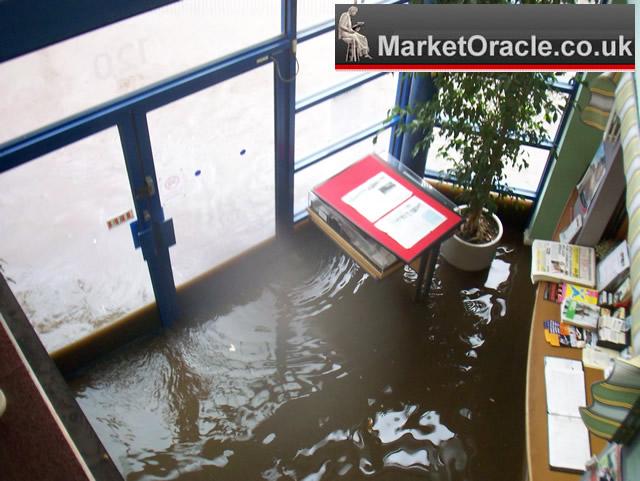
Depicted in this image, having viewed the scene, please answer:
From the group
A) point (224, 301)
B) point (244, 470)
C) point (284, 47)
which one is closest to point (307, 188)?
point (224, 301)

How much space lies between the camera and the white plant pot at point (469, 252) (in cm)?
578

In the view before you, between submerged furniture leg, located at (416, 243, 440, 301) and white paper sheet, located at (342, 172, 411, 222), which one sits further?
submerged furniture leg, located at (416, 243, 440, 301)

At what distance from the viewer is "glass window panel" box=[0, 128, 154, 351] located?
13.3 feet

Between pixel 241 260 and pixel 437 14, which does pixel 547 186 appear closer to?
pixel 241 260

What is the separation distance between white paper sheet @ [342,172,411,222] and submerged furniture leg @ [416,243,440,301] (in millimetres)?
485

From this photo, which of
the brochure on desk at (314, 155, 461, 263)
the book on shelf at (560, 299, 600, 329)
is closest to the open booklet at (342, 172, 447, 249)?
the brochure on desk at (314, 155, 461, 263)

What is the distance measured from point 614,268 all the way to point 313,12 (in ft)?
9.04

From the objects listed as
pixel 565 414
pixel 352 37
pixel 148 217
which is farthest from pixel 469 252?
pixel 352 37

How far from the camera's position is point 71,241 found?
445 centimetres

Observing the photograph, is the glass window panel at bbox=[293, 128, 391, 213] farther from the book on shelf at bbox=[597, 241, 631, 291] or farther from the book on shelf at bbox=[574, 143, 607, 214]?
the book on shelf at bbox=[597, 241, 631, 291]

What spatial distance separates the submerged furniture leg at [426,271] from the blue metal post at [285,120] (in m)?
1.26

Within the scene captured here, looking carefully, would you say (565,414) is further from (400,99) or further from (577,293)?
(400,99)

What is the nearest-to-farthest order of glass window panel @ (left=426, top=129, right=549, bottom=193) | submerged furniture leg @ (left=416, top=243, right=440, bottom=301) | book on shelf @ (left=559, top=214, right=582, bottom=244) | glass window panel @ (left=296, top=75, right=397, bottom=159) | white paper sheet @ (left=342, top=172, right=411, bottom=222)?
book on shelf @ (left=559, top=214, right=582, bottom=244) < white paper sheet @ (left=342, top=172, right=411, bottom=222) < submerged furniture leg @ (left=416, top=243, right=440, bottom=301) < glass window panel @ (left=296, top=75, right=397, bottom=159) < glass window panel @ (left=426, top=129, right=549, bottom=193)
